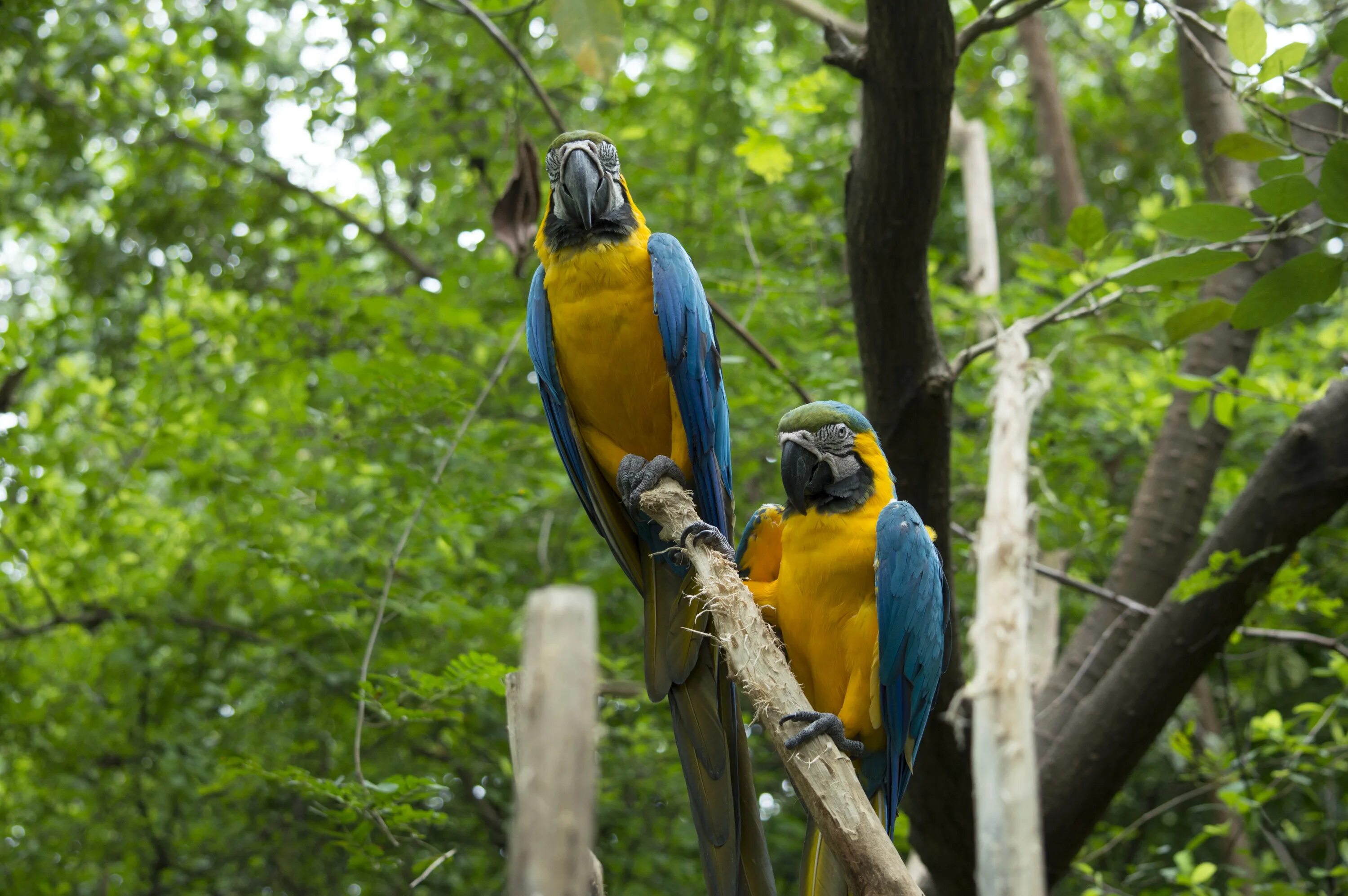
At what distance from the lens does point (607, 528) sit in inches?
117

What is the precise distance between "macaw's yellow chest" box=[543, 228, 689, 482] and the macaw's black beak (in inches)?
4.5

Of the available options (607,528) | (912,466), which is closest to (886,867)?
(607,528)

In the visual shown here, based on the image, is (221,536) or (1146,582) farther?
(221,536)

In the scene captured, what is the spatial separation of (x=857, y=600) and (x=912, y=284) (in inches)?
42.4

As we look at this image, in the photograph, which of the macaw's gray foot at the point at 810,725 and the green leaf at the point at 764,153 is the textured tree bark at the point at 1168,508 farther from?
the macaw's gray foot at the point at 810,725

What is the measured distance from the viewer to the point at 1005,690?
915 mm

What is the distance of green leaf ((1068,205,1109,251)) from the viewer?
126 inches

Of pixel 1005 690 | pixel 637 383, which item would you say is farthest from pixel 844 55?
pixel 1005 690

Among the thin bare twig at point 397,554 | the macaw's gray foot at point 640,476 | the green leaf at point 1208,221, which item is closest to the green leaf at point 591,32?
the thin bare twig at point 397,554

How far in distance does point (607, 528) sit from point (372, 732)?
2.65 meters

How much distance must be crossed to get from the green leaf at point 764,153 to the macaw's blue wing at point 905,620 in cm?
163

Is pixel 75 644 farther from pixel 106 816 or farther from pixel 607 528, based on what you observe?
pixel 607 528

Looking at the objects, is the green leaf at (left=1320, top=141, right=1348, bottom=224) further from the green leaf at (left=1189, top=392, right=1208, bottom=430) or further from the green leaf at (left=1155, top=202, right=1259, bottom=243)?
the green leaf at (left=1189, top=392, right=1208, bottom=430)

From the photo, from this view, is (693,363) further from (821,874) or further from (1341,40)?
(1341,40)
